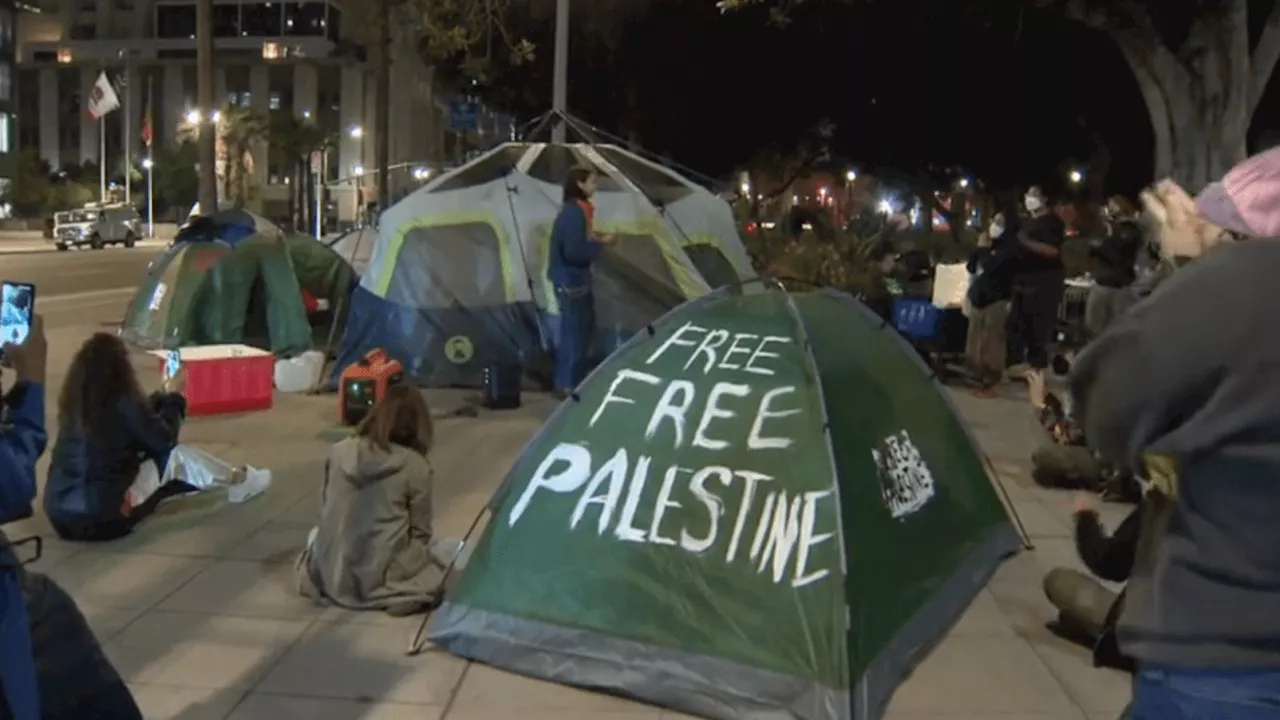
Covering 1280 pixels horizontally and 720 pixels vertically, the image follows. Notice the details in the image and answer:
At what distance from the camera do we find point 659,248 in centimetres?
1153

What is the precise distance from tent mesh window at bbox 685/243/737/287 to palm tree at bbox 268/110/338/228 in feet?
231

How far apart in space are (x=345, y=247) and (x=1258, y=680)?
50.3 feet

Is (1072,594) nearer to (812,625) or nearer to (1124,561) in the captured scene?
(812,625)

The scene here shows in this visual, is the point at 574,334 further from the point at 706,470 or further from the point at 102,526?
the point at 706,470

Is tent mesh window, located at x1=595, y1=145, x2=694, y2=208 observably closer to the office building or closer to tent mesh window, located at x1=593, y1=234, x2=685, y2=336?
tent mesh window, located at x1=593, y1=234, x2=685, y2=336

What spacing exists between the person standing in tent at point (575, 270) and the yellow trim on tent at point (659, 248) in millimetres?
473

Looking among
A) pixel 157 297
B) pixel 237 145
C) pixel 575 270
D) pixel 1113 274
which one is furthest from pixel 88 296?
pixel 237 145

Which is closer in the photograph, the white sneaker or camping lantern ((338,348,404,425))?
the white sneaker

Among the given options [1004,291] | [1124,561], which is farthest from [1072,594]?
[1004,291]

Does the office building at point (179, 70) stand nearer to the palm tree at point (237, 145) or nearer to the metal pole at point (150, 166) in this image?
the metal pole at point (150, 166)

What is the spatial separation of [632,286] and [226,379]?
3596 mm

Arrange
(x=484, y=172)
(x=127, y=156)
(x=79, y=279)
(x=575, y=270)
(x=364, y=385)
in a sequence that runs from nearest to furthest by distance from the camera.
Result: (x=364, y=385) → (x=575, y=270) → (x=484, y=172) → (x=79, y=279) → (x=127, y=156)

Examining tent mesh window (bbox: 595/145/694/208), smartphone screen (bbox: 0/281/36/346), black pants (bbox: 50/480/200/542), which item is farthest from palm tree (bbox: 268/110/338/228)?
smartphone screen (bbox: 0/281/36/346)

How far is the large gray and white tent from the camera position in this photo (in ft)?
37.2
